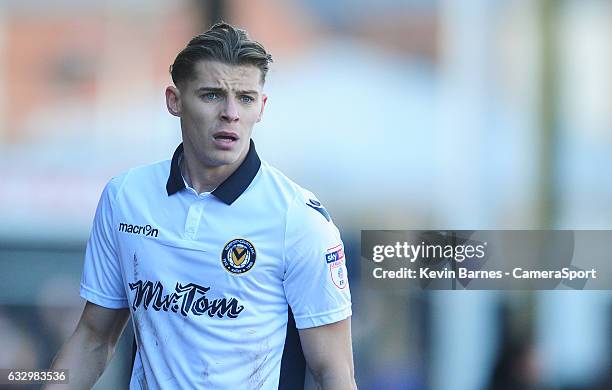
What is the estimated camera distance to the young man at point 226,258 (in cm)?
208

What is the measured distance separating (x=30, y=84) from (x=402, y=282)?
127 centimetres

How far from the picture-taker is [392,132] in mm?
2932

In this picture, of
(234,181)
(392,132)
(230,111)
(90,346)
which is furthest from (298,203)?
(392,132)

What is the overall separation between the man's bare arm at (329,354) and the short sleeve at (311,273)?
0.02 m

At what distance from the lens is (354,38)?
2926 mm

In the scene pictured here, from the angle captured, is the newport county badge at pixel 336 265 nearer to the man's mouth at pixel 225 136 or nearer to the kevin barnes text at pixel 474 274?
the man's mouth at pixel 225 136

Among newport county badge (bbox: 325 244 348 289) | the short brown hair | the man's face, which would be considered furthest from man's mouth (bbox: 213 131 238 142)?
newport county badge (bbox: 325 244 348 289)

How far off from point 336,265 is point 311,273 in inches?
3.0

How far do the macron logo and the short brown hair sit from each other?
1.12 feet

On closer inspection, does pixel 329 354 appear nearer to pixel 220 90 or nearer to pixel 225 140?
pixel 225 140

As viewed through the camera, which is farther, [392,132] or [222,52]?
[392,132]

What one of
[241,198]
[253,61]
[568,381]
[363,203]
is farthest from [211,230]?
[568,381]

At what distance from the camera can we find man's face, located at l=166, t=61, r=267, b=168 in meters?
2.09

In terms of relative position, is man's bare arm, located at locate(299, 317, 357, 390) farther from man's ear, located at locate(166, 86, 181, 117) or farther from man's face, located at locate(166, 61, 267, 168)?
man's ear, located at locate(166, 86, 181, 117)
